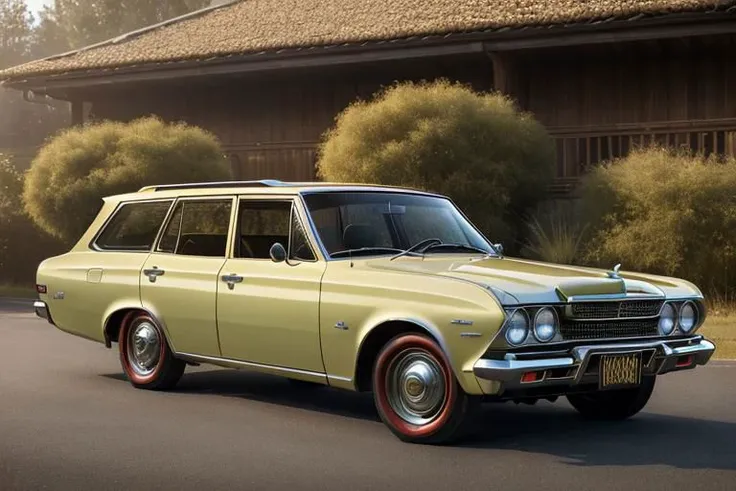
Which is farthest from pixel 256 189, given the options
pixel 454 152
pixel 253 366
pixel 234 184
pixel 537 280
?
pixel 454 152

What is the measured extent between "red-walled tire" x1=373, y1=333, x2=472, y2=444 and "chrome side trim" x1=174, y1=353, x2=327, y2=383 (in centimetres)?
67

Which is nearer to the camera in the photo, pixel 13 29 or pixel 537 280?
pixel 537 280

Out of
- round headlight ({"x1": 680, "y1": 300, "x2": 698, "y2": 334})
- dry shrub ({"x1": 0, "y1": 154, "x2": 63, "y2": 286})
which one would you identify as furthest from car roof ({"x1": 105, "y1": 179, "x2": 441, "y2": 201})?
dry shrub ({"x1": 0, "y1": 154, "x2": 63, "y2": 286})

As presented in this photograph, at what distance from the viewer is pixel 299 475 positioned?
22.1ft

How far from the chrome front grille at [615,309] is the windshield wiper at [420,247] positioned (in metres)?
1.51

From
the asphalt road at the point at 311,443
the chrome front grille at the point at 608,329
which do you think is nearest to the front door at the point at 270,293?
the asphalt road at the point at 311,443

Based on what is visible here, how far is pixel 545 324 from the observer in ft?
24.2

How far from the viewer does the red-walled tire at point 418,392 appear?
743cm

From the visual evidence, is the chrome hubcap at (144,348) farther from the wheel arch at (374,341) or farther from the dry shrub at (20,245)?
the dry shrub at (20,245)

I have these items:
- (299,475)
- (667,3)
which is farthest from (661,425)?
(667,3)

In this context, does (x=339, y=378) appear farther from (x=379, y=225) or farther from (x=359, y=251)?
(x=379, y=225)

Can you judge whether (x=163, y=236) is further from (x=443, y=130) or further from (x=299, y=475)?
(x=443, y=130)

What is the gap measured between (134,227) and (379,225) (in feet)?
8.81

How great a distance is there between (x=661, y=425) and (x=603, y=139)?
16558 millimetres
